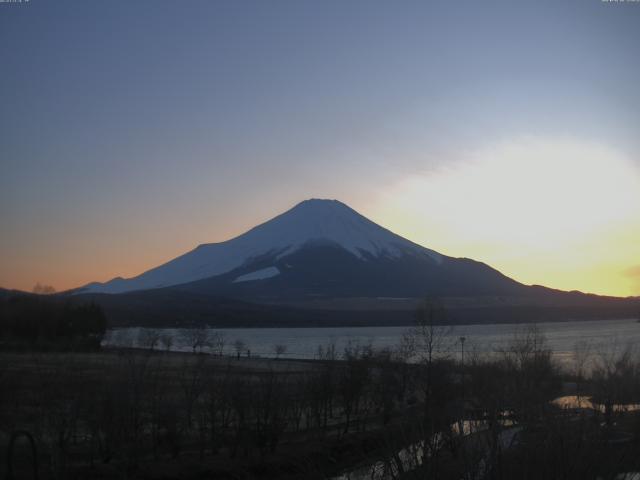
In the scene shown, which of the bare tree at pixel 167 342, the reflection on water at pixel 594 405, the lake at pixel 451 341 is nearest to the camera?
the reflection on water at pixel 594 405

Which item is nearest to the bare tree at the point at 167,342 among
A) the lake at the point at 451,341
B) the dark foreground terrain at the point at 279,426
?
the lake at the point at 451,341

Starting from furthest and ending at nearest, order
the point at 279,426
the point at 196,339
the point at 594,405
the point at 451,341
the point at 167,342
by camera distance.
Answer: the point at 196,339
the point at 167,342
the point at 451,341
the point at 279,426
the point at 594,405

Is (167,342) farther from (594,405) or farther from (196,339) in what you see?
(594,405)

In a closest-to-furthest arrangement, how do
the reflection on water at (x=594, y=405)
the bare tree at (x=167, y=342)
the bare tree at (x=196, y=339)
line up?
the reflection on water at (x=594, y=405), the bare tree at (x=167, y=342), the bare tree at (x=196, y=339)

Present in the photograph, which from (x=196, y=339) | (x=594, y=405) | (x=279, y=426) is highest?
(x=594, y=405)

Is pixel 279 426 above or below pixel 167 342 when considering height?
below

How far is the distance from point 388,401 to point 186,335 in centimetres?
8327

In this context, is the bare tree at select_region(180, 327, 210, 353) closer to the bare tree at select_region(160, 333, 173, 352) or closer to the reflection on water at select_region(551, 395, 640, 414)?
the bare tree at select_region(160, 333, 173, 352)

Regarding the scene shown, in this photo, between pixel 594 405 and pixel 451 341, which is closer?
pixel 594 405

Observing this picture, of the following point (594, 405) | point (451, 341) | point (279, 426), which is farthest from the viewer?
point (451, 341)

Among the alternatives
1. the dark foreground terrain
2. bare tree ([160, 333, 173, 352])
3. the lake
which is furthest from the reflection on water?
bare tree ([160, 333, 173, 352])

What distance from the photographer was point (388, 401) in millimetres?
26484

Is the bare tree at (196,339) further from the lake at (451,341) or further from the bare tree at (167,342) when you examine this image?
the bare tree at (167,342)

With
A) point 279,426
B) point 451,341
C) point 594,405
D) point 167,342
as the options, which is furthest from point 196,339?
point 594,405
